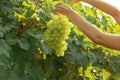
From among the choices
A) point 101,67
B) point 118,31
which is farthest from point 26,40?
point 118,31

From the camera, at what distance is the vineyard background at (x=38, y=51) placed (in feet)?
4.78

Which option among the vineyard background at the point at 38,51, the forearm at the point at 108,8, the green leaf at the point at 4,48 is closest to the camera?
the green leaf at the point at 4,48

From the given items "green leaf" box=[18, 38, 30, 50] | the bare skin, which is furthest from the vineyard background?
the bare skin

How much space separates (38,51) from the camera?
5.11ft

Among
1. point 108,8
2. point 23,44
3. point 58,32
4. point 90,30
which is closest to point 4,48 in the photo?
point 23,44

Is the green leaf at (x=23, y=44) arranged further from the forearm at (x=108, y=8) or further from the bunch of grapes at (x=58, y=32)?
the forearm at (x=108, y=8)

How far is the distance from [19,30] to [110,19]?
0.71 meters

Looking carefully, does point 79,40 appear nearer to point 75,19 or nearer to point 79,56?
point 79,56

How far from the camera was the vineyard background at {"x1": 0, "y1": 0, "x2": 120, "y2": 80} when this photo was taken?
57.3 inches

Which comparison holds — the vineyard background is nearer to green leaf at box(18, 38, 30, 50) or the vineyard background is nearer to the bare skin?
green leaf at box(18, 38, 30, 50)

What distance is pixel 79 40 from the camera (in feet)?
5.47

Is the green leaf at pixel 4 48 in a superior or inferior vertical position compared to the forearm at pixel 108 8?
inferior

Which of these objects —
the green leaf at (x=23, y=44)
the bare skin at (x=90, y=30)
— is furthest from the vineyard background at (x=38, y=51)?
the bare skin at (x=90, y=30)

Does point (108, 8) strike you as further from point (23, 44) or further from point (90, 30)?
point (23, 44)
